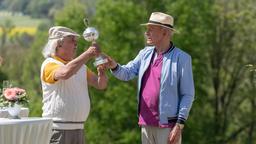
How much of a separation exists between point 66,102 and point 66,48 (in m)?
0.44

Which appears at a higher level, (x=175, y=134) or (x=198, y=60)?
(x=175, y=134)

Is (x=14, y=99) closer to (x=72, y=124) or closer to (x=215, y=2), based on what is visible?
(x=72, y=124)

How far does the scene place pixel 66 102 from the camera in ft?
17.6

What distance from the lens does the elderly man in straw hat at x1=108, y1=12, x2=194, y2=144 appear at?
17.2 ft

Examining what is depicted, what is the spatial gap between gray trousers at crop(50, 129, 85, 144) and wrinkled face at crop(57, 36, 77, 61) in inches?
22.6

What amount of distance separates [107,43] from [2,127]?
900 inches

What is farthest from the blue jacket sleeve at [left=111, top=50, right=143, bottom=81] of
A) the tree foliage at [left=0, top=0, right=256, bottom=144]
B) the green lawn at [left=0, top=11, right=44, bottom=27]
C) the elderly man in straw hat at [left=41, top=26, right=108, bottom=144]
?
the green lawn at [left=0, top=11, right=44, bottom=27]

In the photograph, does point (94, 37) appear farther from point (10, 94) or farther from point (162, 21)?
point (10, 94)

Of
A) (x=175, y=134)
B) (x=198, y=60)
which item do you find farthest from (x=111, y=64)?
(x=198, y=60)

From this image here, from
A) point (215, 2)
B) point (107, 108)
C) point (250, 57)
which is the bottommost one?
point (107, 108)

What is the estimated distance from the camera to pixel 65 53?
5496 millimetres

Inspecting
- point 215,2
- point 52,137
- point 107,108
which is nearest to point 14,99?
point 52,137

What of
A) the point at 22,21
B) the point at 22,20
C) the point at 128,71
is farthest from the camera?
the point at 22,20

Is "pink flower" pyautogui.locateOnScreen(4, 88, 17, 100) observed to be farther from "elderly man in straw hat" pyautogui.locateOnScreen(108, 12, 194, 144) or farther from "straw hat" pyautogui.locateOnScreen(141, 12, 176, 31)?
"straw hat" pyautogui.locateOnScreen(141, 12, 176, 31)
